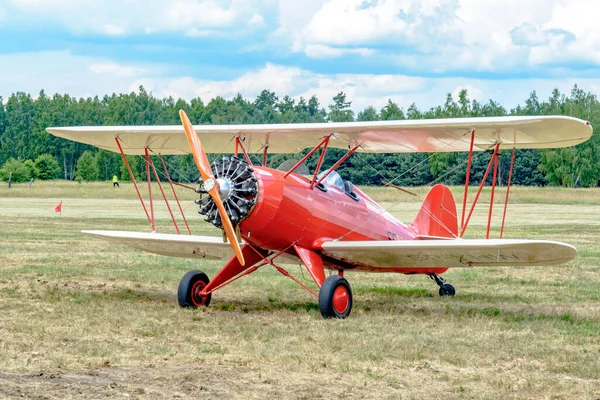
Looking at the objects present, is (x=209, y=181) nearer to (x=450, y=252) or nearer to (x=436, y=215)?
(x=450, y=252)

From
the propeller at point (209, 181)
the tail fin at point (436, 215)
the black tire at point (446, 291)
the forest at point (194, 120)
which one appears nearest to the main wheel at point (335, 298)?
the propeller at point (209, 181)

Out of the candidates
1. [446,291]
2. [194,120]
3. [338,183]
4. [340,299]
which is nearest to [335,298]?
[340,299]

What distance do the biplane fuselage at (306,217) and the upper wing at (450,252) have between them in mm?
317

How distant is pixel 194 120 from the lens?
13438 centimetres

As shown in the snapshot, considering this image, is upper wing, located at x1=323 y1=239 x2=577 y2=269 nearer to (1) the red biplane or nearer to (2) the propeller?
(1) the red biplane

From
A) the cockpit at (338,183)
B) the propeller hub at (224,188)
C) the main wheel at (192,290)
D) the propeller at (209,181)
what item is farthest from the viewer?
the cockpit at (338,183)

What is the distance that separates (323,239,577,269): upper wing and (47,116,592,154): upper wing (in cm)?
149

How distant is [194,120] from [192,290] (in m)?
125

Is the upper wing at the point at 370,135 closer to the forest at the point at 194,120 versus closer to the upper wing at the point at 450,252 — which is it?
the upper wing at the point at 450,252

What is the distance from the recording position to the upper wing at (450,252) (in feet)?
34.2

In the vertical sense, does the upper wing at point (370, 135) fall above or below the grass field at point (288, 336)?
above

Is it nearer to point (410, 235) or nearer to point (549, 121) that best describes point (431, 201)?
point (410, 235)

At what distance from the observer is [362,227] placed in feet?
40.1

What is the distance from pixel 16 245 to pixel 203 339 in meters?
12.5
